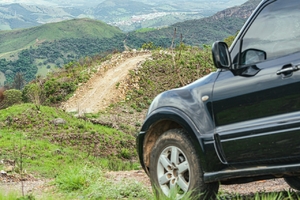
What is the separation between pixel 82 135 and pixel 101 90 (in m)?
8.71

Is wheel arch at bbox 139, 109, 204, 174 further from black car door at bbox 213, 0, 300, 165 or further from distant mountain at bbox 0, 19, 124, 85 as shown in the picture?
distant mountain at bbox 0, 19, 124, 85

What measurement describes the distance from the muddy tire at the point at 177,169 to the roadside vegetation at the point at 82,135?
0.54 metres

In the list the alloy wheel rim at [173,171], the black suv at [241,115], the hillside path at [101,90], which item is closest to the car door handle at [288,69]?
the black suv at [241,115]

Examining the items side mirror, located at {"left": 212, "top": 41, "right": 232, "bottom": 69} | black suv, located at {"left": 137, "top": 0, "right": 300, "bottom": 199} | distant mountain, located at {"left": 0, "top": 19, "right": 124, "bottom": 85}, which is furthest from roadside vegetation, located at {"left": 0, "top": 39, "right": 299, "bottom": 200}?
distant mountain, located at {"left": 0, "top": 19, "right": 124, "bottom": 85}

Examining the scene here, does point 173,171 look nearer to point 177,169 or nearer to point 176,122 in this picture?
point 177,169

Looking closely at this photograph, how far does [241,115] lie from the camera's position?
167 inches

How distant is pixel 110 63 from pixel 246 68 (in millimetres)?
31418

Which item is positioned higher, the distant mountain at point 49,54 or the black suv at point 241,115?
the black suv at point 241,115

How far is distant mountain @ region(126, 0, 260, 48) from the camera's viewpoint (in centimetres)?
11994

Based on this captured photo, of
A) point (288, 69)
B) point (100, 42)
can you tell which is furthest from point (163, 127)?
point (100, 42)

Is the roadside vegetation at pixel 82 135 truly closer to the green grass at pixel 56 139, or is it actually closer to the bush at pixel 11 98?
the green grass at pixel 56 139

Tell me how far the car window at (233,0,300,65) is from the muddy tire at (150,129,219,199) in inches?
40.0

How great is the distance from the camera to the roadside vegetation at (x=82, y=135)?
7059mm

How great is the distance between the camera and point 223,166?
14.6 feet
